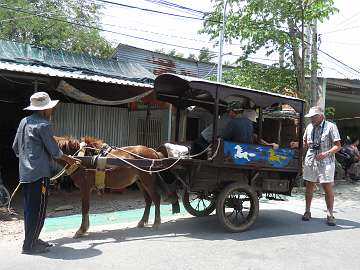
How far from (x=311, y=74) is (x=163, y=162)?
7760 mm

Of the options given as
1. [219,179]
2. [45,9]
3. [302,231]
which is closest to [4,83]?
[219,179]

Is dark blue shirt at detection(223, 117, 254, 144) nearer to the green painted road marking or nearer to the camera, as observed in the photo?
the camera

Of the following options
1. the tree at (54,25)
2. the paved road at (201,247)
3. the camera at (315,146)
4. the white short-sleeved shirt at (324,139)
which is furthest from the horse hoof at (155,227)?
the tree at (54,25)

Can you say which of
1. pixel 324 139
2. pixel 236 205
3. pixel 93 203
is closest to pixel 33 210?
pixel 236 205

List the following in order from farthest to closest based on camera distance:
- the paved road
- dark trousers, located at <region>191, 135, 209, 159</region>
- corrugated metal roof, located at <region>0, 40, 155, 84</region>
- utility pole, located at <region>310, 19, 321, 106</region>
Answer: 1. utility pole, located at <region>310, 19, 321, 106</region>
2. corrugated metal roof, located at <region>0, 40, 155, 84</region>
3. dark trousers, located at <region>191, 135, 209, 159</region>
4. the paved road

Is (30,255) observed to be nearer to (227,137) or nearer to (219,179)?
(219,179)

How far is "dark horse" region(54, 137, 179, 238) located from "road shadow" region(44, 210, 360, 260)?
273 millimetres

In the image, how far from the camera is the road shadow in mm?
6012

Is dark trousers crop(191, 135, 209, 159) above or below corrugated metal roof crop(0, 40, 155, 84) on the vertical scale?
below

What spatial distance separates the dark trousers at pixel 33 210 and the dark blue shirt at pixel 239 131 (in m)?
3.10

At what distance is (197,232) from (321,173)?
2.58 meters

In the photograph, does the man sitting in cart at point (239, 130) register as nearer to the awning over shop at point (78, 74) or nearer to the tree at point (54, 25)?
the awning over shop at point (78, 74)

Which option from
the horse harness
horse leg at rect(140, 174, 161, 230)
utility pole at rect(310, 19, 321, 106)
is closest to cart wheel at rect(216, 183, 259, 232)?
horse leg at rect(140, 174, 161, 230)

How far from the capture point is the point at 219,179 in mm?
7297
